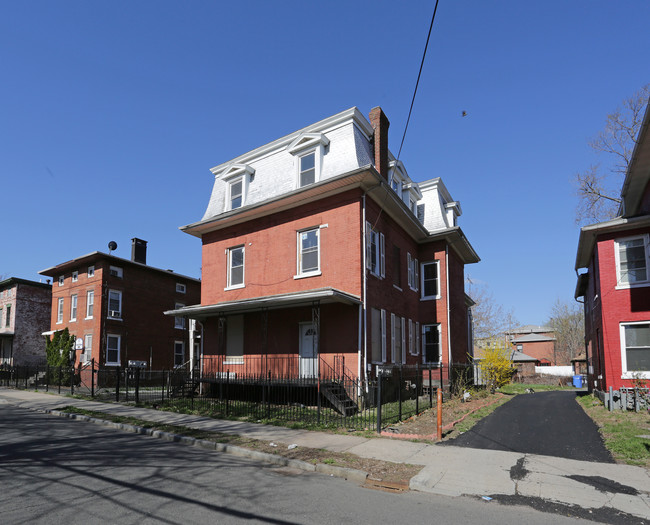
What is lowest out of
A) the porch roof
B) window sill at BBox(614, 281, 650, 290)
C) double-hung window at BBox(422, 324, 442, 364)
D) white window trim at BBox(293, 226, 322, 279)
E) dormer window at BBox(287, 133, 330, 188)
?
double-hung window at BBox(422, 324, 442, 364)

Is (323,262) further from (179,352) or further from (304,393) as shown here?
(179,352)

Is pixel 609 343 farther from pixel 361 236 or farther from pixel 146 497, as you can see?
pixel 146 497

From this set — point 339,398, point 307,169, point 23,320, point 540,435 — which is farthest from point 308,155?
point 23,320

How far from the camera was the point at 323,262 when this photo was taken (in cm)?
1745

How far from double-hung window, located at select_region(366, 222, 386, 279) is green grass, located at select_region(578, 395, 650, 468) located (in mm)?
8554

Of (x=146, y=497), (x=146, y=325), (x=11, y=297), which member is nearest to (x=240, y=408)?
(x=146, y=497)

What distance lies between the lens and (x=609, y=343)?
1686cm

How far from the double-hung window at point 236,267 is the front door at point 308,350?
4103 mm

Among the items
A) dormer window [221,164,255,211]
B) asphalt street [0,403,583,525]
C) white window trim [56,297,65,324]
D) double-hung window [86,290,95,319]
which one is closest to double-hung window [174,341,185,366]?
double-hung window [86,290,95,319]

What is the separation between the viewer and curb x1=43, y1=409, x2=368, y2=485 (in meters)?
7.96

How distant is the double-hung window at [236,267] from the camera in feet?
67.1

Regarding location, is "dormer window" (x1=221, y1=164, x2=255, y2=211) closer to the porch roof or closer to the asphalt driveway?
the porch roof

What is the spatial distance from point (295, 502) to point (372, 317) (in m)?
11.2

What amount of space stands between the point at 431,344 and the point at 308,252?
28.7 feet
